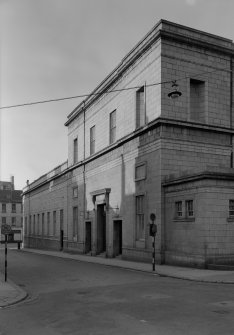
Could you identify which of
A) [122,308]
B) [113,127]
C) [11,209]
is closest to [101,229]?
[113,127]

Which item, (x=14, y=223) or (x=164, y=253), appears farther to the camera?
(x=14, y=223)

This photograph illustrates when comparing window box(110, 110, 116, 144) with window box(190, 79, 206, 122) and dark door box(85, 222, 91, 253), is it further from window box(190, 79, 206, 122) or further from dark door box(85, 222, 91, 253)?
dark door box(85, 222, 91, 253)

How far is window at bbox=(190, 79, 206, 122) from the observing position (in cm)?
2634

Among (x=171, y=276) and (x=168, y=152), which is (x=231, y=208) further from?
(x=168, y=152)

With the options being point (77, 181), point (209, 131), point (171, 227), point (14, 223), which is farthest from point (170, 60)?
point (14, 223)

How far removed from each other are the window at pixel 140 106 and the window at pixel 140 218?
4701mm

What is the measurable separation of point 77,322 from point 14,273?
12.6 meters

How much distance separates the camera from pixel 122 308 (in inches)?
441

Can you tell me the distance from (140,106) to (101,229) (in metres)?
11.4

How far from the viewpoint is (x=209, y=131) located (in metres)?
26.2

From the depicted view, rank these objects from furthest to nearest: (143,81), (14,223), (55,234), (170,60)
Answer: (14,223) → (55,234) → (143,81) → (170,60)

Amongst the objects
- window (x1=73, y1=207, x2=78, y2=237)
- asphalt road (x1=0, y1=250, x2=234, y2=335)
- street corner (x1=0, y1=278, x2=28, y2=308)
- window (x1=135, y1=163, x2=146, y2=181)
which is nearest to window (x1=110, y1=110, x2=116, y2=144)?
window (x1=135, y1=163, x2=146, y2=181)

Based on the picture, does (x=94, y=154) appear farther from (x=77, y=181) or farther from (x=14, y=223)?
(x=14, y=223)

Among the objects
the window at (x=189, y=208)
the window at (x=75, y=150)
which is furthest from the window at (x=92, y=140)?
the window at (x=189, y=208)
